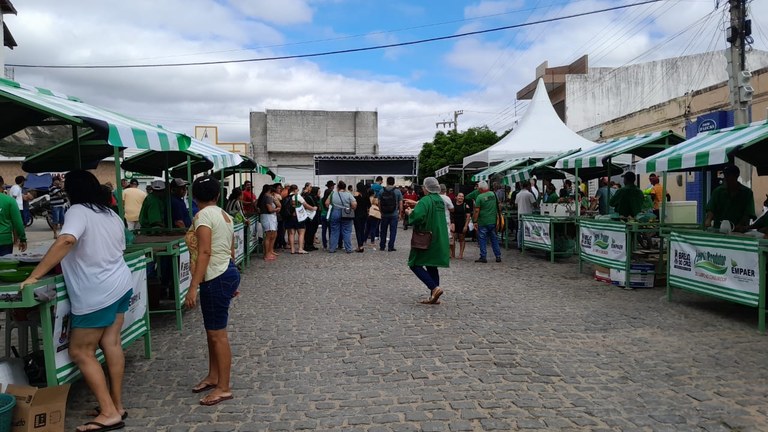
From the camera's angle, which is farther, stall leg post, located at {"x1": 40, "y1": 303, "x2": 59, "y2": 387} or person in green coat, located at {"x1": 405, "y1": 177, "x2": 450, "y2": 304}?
person in green coat, located at {"x1": 405, "y1": 177, "x2": 450, "y2": 304}

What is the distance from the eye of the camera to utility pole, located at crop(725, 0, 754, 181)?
561 inches

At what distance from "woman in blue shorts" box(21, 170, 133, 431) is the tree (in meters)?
40.1

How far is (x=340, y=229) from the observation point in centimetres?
1450

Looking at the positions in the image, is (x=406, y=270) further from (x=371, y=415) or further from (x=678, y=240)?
(x=371, y=415)

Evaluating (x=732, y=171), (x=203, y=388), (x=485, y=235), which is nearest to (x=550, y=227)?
(x=485, y=235)

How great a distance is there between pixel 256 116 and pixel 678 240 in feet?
166

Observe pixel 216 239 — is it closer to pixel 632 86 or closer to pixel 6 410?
pixel 6 410

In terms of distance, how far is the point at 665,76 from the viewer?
36469 mm

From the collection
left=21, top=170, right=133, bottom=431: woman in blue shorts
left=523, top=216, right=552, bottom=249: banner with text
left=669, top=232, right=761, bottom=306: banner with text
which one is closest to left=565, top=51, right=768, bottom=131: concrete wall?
left=523, top=216, right=552, bottom=249: banner with text

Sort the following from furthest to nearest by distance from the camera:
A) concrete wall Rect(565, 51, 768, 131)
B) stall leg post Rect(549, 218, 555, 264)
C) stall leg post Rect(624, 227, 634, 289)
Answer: concrete wall Rect(565, 51, 768, 131), stall leg post Rect(549, 218, 555, 264), stall leg post Rect(624, 227, 634, 289)

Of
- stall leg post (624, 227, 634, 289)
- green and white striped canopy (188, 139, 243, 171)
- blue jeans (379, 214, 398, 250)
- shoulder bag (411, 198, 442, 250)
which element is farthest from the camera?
blue jeans (379, 214, 398, 250)

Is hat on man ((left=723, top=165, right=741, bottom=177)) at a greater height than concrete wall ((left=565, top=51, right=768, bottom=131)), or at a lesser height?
lesser

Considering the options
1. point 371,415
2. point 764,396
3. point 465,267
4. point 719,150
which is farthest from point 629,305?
point 371,415

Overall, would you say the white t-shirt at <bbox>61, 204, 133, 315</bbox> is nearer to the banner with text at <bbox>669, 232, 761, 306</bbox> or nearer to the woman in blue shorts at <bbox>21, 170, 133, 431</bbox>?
the woman in blue shorts at <bbox>21, 170, 133, 431</bbox>
